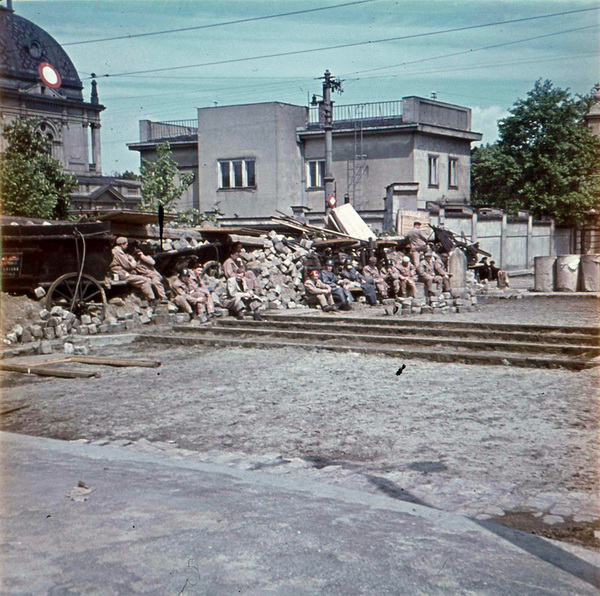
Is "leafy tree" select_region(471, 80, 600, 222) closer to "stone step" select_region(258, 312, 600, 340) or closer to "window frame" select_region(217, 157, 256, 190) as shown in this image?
"window frame" select_region(217, 157, 256, 190)

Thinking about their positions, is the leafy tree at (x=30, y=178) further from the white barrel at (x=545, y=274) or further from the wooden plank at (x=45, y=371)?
the white barrel at (x=545, y=274)

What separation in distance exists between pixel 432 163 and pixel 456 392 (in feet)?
93.5

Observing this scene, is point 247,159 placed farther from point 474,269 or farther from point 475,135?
point 474,269

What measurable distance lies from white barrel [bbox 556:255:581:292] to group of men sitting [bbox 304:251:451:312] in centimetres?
330

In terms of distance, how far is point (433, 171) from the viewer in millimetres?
35906

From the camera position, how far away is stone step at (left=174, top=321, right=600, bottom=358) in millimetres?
11227

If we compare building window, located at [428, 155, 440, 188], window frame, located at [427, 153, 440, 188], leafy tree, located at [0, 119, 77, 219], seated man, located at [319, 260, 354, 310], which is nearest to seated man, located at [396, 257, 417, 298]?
seated man, located at [319, 260, 354, 310]

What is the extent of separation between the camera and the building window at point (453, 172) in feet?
121

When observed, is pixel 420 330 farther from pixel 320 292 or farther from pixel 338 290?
pixel 320 292

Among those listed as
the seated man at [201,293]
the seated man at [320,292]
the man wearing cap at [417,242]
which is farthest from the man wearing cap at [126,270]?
the man wearing cap at [417,242]

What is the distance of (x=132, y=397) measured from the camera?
8.88m

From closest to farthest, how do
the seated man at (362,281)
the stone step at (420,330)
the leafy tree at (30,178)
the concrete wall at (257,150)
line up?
the stone step at (420,330) < the seated man at (362,281) < the leafy tree at (30,178) < the concrete wall at (257,150)

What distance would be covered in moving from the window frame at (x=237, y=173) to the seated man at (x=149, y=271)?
2054 cm

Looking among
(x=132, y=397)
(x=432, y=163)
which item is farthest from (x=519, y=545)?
(x=432, y=163)
